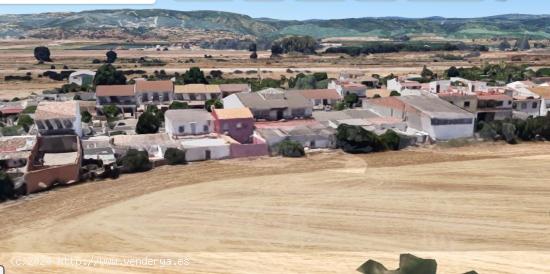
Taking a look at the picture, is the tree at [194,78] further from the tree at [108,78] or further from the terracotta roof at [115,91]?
the terracotta roof at [115,91]

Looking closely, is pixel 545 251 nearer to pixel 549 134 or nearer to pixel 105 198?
pixel 105 198

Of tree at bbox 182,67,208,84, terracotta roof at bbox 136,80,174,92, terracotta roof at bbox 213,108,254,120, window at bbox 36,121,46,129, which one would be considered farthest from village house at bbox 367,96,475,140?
tree at bbox 182,67,208,84

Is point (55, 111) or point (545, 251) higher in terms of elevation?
point (55, 111)

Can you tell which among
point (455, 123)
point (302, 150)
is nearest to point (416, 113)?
point (455, 123)

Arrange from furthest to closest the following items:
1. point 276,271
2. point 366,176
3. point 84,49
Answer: point 84,49 → point 366,176 → point 276,271

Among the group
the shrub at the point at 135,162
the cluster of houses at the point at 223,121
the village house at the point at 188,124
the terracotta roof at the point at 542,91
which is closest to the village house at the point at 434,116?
the cluster of houses at the point at 223,121

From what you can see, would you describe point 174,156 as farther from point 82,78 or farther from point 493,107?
point 82,78
